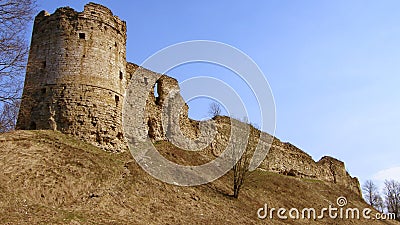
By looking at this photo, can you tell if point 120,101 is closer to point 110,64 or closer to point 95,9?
point 110,64

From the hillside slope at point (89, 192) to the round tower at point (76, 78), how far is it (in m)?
0.97

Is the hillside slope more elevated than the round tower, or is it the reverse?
the round tower

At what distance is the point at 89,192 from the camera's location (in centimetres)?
1370

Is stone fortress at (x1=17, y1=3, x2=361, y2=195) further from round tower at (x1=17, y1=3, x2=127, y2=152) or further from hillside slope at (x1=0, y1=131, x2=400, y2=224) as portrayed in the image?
hillside slope at (x1=0, y1=131, x2=400, y2=224)

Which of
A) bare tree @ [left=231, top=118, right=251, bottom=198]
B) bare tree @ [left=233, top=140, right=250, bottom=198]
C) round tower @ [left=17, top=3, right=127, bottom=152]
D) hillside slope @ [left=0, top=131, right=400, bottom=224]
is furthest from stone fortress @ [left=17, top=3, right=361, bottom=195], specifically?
bare tree @ [left=233, top=140, right=250, bottom=198]

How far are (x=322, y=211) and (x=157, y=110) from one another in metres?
11.5

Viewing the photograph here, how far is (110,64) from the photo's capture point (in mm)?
19078

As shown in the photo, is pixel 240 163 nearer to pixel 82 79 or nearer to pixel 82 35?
pixel 82 79

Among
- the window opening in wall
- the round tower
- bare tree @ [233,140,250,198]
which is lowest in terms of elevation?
bare tree @ [233,140,250,198]

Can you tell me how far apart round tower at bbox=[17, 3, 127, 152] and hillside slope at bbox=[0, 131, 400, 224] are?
973 millimetres

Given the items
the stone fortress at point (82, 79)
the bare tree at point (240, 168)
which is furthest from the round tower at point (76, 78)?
the bare tree at point (240, 168)

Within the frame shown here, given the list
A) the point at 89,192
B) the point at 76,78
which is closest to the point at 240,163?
the point at 89,192

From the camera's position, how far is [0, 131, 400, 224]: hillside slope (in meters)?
11.9

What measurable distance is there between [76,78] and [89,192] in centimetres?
639
